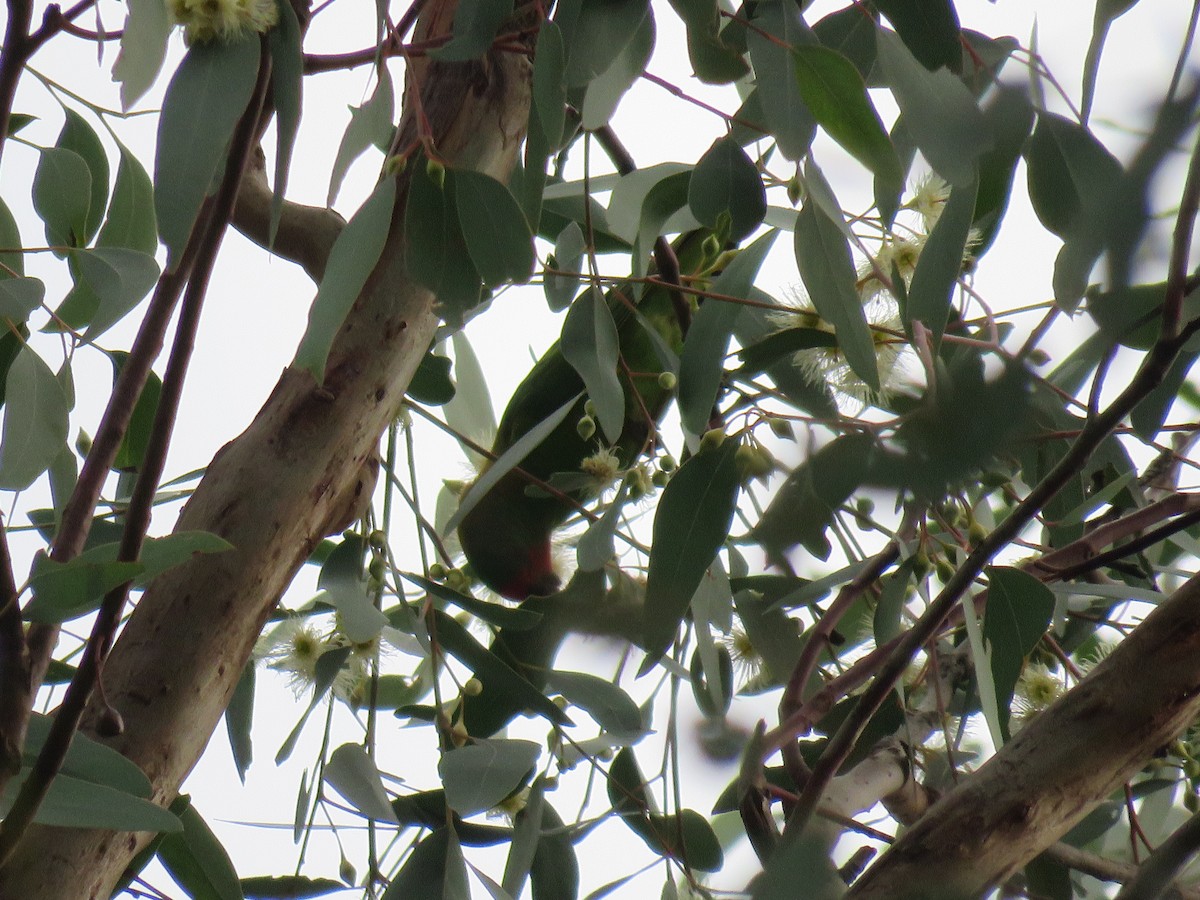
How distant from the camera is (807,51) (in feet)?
1.82

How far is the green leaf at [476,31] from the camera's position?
1.94ft

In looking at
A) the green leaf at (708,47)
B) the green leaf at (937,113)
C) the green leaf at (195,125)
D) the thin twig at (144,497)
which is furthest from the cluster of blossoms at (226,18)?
the green leaf at (937,113)

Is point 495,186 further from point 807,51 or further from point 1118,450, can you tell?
point 1118,450

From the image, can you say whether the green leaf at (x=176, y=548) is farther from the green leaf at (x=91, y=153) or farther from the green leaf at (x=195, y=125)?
the green leaf at (x=91, y=153)

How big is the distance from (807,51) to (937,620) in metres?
0.30

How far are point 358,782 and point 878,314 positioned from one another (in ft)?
1.51

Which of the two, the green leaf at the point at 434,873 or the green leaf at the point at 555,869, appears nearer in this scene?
the green leaf at the point at 434,873

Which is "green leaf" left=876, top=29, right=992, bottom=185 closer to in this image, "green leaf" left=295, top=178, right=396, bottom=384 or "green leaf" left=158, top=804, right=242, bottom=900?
"green leaf" left=295, top=178, right=396, bottom=384

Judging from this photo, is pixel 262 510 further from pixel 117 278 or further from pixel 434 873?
pixel 434 873

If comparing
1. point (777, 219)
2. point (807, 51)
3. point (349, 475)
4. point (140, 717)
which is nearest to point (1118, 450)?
point (777, 219)

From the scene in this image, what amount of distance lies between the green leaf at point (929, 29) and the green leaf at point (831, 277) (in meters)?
0.09

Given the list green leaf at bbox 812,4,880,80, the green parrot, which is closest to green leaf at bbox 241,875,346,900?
the green parrot

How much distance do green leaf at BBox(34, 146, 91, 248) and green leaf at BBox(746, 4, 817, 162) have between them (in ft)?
1.56

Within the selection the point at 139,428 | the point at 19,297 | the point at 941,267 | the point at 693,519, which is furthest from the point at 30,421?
the point at 941,267
